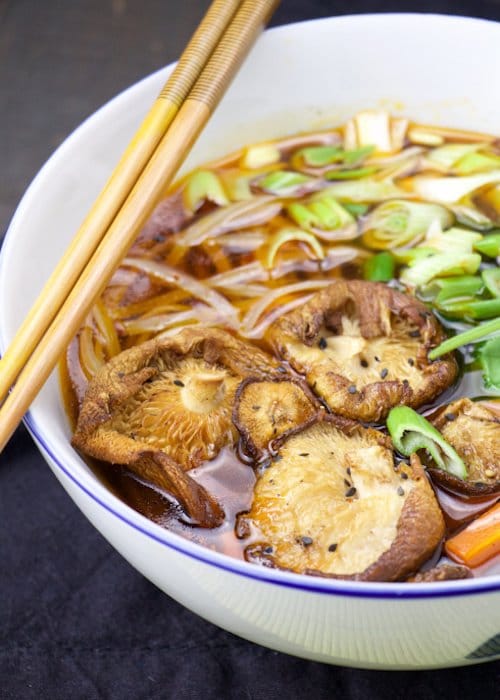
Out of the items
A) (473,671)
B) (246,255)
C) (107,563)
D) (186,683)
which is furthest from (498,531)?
(246,255)

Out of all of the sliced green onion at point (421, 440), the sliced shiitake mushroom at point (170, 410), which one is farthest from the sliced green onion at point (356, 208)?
the sliced green onion at point (421, 440)

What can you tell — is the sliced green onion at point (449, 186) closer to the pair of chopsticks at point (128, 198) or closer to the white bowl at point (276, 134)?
the white bowl at point (276, 134)

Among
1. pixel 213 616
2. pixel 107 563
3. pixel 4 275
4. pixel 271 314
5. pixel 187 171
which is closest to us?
pixel 213 616

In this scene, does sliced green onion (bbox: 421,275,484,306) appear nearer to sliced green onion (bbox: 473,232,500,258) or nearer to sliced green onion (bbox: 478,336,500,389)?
sliced green onion (bbox: 473,232,500,258)

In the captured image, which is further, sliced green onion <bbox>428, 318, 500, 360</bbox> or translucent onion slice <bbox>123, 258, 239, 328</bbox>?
translucent onion slice <bbox>123, 258, 239, 328</bbox>

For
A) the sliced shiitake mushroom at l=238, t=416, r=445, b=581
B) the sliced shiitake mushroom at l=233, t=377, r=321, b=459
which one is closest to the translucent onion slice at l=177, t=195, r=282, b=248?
the sliced shiitake mushroom at l=233, t=377, r=321, b=459

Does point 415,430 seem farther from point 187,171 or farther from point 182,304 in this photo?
point 187,171
